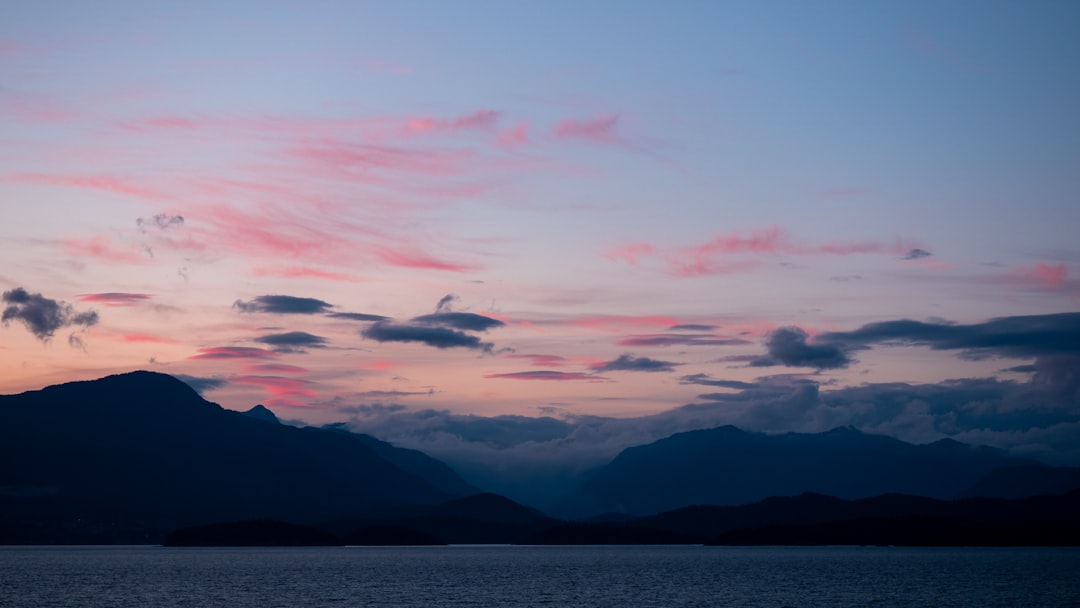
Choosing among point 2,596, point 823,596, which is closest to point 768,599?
point 823,596

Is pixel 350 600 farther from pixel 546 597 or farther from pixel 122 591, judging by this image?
pixel 122 591

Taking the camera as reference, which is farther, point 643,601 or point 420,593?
point 420,593

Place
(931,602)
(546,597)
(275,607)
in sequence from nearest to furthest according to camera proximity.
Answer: (275,607) < (931,602) < (546,597)

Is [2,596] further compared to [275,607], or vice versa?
[2,596]

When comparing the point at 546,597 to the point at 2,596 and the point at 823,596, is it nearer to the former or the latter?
the point at 823,596

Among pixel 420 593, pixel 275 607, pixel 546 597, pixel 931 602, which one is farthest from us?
pixel 420 593

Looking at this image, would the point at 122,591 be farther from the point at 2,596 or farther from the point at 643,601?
the point at 643,601

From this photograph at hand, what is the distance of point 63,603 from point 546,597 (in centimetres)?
7689

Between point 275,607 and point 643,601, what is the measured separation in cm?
5727

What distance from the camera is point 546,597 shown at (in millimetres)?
178875

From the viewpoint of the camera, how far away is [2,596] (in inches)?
7106

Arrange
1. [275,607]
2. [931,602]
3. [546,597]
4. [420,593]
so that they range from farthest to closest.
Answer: [420,593]
[546,597]
[931,602]
[275,607]

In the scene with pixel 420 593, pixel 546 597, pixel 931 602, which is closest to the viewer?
pixel 931 602

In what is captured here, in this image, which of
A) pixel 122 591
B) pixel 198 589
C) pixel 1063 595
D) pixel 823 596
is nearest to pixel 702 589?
pixel 823 596
